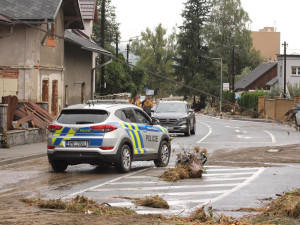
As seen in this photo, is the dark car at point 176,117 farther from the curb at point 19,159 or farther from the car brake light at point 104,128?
the car brake light at point 104,128

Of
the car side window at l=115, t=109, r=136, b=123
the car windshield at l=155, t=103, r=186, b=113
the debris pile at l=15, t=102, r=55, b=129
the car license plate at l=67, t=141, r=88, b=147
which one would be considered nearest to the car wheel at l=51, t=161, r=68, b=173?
the car license plate at l=67, t=141, r=88, b=147

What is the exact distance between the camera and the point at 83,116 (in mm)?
15445

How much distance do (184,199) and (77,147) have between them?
4658mm

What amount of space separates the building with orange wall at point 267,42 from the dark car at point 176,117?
12106cm

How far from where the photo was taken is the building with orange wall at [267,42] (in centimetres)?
15275

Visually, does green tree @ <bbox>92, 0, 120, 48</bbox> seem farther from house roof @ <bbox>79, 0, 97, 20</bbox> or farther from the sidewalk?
the sidewalk

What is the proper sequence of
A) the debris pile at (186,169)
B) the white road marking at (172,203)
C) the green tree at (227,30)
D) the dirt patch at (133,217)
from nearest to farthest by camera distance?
the dirt patch at (133,217) < the white road marking at (172,203) < the debris pile at (186,169) < the green tree at (227,30)

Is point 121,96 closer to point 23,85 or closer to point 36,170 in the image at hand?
point 23,85

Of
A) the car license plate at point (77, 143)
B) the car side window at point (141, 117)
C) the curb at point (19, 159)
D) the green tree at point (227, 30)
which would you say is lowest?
the curb at point (19, 159)

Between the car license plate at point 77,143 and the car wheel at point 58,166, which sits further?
the car wheel at point 58,166

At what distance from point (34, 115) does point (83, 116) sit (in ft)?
36.8

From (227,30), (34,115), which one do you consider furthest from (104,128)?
(227,30)

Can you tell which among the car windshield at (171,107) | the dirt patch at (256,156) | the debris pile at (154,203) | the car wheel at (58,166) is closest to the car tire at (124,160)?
the car wheel at (58,166)

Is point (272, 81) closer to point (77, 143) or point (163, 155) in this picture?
point (163, 155)
